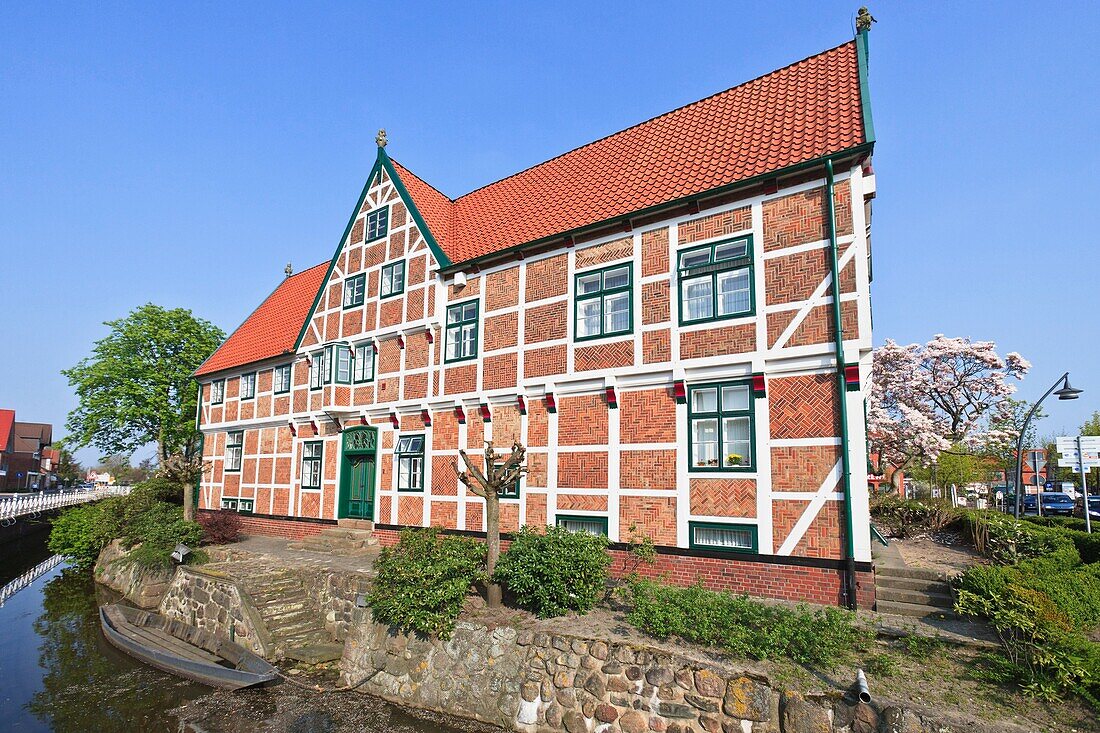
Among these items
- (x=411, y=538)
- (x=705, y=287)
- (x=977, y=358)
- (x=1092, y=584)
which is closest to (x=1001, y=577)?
(x=1092, y=584)

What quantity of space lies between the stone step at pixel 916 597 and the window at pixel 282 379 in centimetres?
1876

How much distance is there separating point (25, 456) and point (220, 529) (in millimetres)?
75150

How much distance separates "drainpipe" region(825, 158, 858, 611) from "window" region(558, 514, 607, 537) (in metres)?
4.42

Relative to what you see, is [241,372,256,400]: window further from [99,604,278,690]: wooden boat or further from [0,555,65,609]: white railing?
[0,555,65,609]: white railing

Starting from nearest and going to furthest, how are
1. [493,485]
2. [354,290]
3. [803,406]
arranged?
[803,406] → [493,485] → [354,290]

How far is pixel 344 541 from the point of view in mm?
15688

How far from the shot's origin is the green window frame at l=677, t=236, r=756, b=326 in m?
10.6

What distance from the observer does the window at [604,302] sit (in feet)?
39.4

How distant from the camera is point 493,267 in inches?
570

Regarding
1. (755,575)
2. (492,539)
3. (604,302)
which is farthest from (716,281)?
(492,539)

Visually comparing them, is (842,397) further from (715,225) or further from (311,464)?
(311,464)

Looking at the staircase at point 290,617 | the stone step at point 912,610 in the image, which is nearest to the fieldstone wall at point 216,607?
the staircase at point 290,617

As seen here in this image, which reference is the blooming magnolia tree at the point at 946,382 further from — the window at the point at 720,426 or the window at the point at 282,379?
the window at the point at 282,379

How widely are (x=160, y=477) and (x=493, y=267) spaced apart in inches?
724
